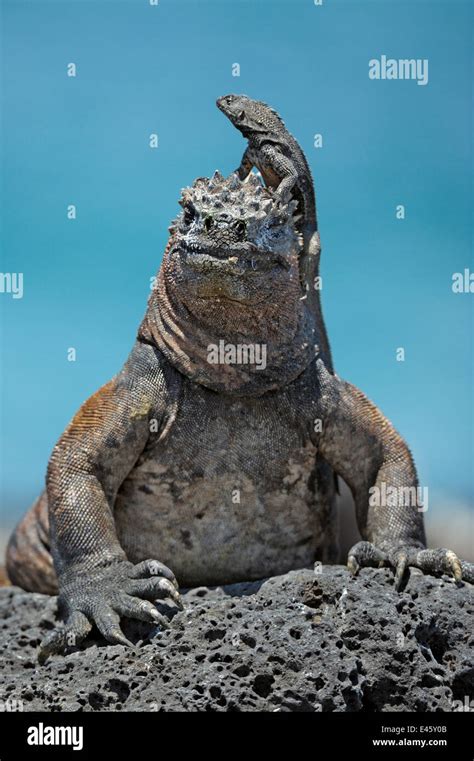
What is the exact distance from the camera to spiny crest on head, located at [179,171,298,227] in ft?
23.8

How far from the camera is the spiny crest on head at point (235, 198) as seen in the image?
7.26m

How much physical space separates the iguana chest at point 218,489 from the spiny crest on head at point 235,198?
136 cm

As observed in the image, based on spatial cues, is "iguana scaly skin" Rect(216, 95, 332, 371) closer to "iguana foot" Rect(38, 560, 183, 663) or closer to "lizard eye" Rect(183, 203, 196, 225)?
"lizard eye" Rect(183, 203, 196, 225)

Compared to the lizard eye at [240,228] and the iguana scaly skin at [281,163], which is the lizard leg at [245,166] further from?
the lizard eye at [240,228]

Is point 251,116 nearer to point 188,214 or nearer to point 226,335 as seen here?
point 188,214

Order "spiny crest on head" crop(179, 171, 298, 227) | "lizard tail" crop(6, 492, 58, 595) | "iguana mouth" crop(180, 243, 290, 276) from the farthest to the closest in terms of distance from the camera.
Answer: "lizard tail" crop(6, 492, 58, 595)
"spiny crest on head" crop(179, 171, 298, 227)
"iguana mouth" crop(180, 243, 290, 276)

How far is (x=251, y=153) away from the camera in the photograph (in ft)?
28.2

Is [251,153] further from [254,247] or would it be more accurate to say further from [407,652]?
[407,652]

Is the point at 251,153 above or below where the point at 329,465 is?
above

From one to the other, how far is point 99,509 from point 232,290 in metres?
1.80

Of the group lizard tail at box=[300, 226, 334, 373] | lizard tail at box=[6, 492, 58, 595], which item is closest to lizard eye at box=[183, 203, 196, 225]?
lizard tail at box=[300, 226, 334, 373]
